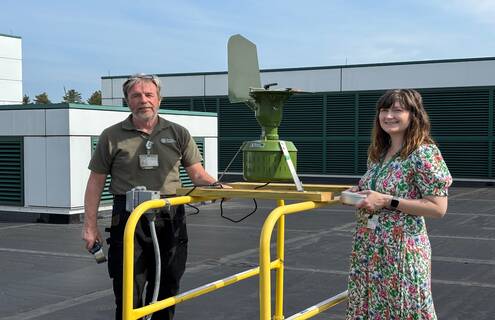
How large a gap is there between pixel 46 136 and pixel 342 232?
5.51m

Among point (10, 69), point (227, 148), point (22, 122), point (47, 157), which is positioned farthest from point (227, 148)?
point (47, 157)

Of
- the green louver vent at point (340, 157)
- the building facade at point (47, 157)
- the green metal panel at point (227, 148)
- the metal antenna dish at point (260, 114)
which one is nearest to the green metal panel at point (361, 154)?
the green louver vent at point (340, 157)

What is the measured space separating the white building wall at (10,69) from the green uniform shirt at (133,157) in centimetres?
2574

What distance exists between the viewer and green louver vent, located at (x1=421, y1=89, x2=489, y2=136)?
71.4 ft

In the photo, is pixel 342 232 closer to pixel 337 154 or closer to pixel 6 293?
pixel 6 293

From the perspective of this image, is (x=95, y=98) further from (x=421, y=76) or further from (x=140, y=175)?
(x=140, y=175)

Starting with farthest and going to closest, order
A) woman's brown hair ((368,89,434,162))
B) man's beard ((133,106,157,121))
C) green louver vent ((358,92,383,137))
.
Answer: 1. green louver vent ((358,92,383,137))
2. man's beard ((133,106,157,121))
3. woman's brown hair ((368,89,434,162))

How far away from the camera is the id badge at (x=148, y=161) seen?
397cm

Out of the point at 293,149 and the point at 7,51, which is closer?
the point at 293,149

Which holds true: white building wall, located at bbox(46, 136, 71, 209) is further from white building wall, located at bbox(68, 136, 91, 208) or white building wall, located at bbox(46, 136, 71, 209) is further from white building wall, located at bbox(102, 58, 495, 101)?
white building wall, located at bbox(102, 58, 495, 101)

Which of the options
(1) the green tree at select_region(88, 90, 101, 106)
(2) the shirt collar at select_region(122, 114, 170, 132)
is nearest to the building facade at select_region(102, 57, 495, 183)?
(2) the shirt collar at select_region(122, 114, 170, 132)

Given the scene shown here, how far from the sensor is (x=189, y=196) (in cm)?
376

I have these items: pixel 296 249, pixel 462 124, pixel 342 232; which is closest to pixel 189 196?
pixel 296 249

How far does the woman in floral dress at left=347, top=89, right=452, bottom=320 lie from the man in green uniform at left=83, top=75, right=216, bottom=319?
49.5 inches
